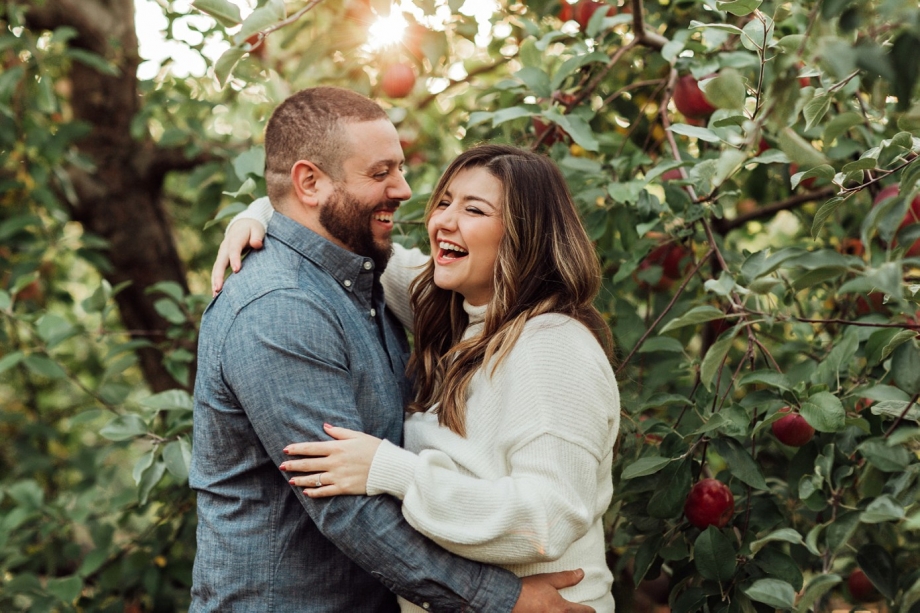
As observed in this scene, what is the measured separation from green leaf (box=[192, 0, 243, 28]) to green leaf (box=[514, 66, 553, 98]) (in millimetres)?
615

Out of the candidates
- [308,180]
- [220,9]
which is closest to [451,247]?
[308,180]

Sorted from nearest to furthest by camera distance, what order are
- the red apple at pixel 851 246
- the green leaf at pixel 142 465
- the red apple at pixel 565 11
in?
1. the green leaf at pixel 142 465
2. the red apple at pixel 851 246
3. the red apple at pixel 565 11

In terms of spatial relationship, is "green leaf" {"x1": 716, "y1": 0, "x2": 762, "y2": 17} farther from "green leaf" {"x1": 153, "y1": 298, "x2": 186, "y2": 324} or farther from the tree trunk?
the tree trunk

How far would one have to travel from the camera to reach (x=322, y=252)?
150cm

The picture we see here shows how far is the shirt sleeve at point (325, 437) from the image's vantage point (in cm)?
124

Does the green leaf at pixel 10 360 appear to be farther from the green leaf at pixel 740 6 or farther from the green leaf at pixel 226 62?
the green leaf at pixel 740 6

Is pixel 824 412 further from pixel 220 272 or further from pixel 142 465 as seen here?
pixel 142 465

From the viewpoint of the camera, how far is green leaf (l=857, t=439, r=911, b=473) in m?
1.23

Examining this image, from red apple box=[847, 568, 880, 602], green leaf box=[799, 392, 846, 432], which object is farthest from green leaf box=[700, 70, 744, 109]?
red apple box=[847, 568, 880, 602]

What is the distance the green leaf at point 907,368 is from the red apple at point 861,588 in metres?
0.89

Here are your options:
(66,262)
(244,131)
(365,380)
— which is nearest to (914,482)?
(365,380)

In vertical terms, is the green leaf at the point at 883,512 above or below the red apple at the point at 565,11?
below

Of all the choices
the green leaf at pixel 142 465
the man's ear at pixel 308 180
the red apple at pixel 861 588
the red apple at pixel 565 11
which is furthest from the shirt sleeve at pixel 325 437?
the red apple at pixel 565 11

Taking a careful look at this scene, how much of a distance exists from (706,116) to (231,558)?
1.47 m
